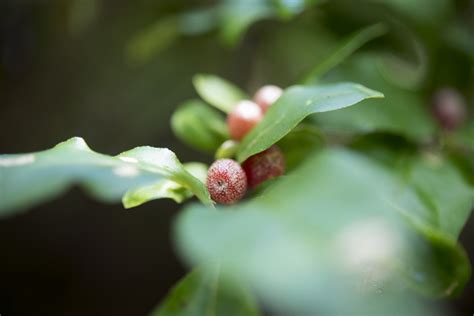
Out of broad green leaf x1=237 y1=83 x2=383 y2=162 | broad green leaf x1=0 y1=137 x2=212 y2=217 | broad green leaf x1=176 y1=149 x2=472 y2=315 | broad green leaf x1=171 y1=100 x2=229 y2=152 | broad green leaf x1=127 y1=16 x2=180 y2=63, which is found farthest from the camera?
broad green leaf x1=127 y1=16 x2=180 y2=63

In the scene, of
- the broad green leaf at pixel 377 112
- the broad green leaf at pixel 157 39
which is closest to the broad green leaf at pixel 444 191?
the broad green leaf at pixel 377 112

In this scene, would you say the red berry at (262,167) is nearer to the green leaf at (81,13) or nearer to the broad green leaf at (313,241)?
the broad green leaf at (313,241)

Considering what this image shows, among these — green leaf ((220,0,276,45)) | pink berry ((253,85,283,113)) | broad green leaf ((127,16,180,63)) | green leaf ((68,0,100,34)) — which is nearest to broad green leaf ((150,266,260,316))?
pink berry ((253,85,283,113))

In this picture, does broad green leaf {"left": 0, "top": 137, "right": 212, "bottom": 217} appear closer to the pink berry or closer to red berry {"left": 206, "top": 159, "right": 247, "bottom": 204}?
red berry {"left": 206, "top": 159, "right": 247, "bottom": 204}

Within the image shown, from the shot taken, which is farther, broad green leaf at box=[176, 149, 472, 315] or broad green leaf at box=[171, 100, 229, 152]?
broad green leaf at box=[171, 100, 229, 152]

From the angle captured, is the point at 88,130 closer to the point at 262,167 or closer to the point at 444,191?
the point at 262,167

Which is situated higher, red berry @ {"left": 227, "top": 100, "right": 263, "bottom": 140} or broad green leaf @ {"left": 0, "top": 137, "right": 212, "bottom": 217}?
broad green leaf @ {"left": 0, "top": 137, "right": 212, "bottom": 217}
